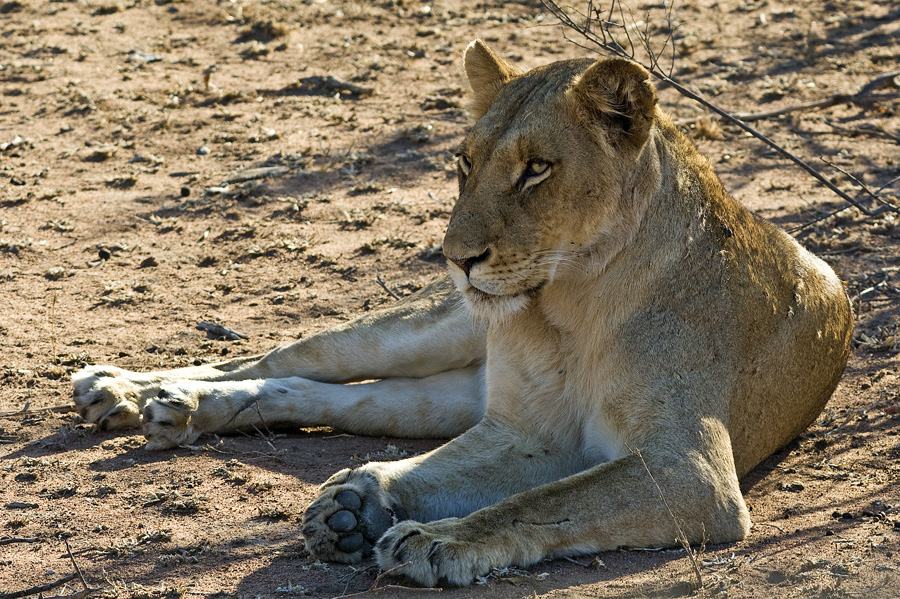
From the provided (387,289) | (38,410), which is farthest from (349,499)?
(387,289)

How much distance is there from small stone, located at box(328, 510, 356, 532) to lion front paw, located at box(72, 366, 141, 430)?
1684 millimetres

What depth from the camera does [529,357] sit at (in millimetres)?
4250

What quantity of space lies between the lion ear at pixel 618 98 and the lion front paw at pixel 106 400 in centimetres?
255

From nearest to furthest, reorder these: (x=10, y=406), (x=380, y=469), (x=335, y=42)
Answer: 1. (x=380, y=469)
2. (x=10, y=406)
3. (x=335, y=42)

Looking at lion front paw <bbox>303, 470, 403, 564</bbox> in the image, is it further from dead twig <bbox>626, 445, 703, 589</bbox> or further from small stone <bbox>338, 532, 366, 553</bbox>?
dead twig <bbox>626, 445, 703, 589</bbox>

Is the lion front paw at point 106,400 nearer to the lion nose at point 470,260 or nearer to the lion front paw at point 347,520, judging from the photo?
the lion front paw at point 347,520

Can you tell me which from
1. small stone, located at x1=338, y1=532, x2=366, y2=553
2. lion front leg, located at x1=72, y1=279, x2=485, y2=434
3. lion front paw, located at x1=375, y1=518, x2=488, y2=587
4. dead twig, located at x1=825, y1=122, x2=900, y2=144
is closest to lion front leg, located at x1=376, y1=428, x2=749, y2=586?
lion front paw, located at x1=375, y1=518, x2=488, y2=587

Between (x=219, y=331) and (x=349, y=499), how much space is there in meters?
2.69

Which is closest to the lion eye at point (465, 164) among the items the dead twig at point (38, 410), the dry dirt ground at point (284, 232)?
the dry dirt ground at point (284, 232)

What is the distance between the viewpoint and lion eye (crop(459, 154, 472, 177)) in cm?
406

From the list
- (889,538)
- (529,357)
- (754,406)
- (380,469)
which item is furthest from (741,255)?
(380,469)

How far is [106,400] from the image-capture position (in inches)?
195

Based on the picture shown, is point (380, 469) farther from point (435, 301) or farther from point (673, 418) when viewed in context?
point (435, 301)

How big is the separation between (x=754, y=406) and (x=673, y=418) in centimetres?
58
